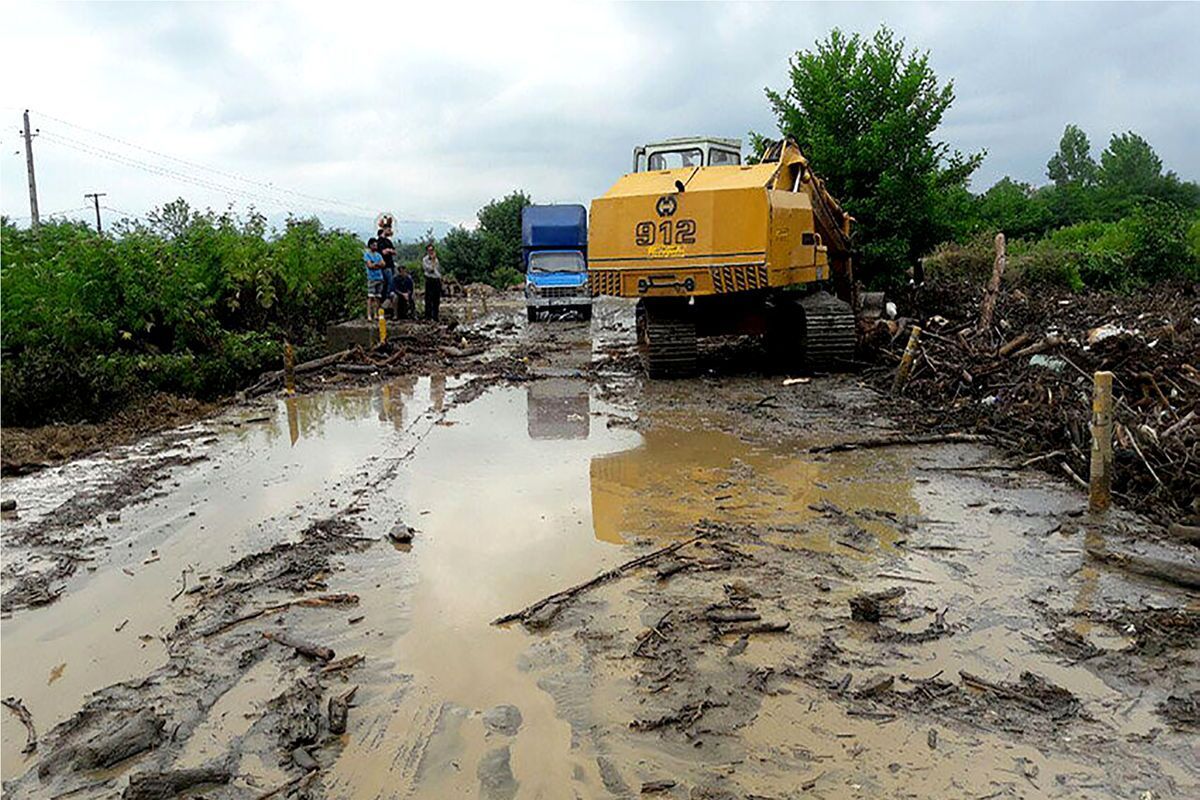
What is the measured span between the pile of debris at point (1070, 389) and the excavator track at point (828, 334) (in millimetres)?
705

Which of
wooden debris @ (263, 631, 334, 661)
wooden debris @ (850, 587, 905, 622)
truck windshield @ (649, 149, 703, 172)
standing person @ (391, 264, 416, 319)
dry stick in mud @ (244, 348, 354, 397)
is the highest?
truck windshield @ (649, 149, 703, 172)

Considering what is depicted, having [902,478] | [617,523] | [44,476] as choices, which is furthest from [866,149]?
[44,476]

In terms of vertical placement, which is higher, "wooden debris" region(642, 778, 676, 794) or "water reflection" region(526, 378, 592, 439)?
"water reflection" region(526, 378, 592, 439)

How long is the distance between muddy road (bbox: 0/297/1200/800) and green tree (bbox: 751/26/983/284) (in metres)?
13.2

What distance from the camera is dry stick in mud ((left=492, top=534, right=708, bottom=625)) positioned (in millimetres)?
5121

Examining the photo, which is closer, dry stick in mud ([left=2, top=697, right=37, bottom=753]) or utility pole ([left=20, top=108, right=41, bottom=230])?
dry stick in mud ([left=2, top=697, right=37, bottom=753])

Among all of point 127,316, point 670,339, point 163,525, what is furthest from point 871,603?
point 127,316

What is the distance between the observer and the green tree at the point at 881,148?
20609 millimetres

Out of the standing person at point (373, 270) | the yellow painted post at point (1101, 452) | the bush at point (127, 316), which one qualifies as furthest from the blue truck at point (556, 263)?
the yellow painted post at point (1101, 452)

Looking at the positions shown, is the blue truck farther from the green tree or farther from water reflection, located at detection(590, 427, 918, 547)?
water reflection, located at detection(590, 427, 918, 547)

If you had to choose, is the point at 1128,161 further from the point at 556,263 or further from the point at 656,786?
the point at 656,786

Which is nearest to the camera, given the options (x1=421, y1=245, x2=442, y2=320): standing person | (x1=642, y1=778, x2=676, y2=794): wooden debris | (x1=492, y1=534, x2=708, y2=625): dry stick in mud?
(x1=642, y1=778, x2=676, y2=794): wooden debris

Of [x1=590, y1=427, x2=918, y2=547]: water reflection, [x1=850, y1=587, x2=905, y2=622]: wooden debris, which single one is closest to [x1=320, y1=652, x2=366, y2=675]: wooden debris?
[x1=590, y1=427, x2=918, y2=547]: water reflection

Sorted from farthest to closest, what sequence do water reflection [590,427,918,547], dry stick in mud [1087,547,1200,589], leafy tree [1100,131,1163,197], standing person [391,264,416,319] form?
leafy tree [1100,131,1163,197] → standing person [391,264,416,319] → water reflection [590,427,918,547] → dry stick in mud [1087,547,1200,589]
